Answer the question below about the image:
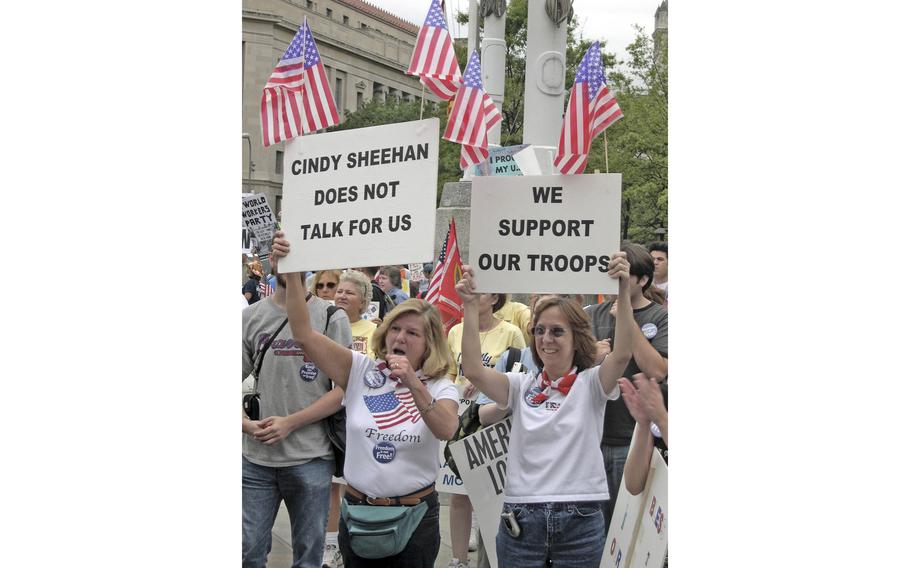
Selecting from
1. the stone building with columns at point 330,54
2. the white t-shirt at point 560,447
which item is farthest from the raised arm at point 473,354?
the stone building with columns at point 330,54

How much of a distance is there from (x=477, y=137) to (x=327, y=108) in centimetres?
69

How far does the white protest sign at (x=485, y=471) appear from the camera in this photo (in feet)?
17.0

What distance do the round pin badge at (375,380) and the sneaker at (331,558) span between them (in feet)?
7.54

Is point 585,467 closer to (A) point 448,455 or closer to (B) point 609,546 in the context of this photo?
(B) point 609,546

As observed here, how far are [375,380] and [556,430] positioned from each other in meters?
0.79

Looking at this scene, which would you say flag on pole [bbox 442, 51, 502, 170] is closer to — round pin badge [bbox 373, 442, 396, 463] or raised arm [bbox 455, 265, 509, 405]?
raised arm [bbox 455, 265, 509, 405]

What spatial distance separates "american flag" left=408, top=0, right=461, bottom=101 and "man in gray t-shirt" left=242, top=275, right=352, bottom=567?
1.20 m

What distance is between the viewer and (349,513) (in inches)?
173

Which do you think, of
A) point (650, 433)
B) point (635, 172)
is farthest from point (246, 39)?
point (650, 433)

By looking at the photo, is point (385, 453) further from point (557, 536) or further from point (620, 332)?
point (620, 332)

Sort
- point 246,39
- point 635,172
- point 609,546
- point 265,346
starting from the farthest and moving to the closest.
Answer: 1. point 246,39
2. point 635,172
3. point 265,346
4. point 609,546

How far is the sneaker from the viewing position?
6504mm

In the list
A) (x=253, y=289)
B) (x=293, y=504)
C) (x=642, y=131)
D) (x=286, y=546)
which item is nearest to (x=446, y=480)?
(x=286, y=546)

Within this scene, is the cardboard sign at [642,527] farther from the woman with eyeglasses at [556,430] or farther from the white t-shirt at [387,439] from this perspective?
the white t-shirt at [387,439]
